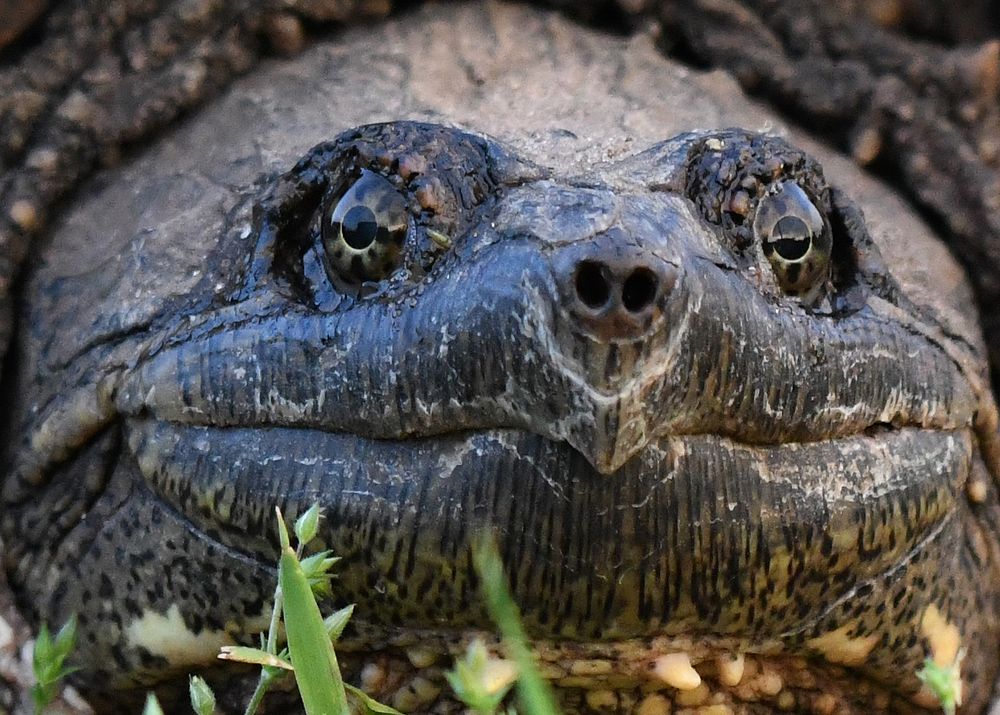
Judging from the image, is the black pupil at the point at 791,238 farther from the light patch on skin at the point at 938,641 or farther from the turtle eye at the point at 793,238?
the light patch on skin at the point at 938,641

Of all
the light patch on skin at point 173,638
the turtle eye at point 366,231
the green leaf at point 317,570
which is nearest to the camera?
the green leaf at point 317,570

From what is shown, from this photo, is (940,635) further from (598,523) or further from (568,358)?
(568,358)

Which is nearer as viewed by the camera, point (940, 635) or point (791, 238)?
point (791, 238)

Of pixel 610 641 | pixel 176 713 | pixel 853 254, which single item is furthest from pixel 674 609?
pixel 176 713

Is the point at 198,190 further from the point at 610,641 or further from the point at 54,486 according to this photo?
the point at 610,641

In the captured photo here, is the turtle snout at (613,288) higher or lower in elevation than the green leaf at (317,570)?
higher

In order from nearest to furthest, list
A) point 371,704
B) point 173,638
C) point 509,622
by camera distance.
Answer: point 509,622 < point 371,704 < point 173,638

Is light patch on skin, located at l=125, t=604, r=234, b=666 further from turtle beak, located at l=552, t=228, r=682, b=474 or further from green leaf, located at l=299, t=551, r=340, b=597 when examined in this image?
turtle beak, located at l=552, t=228, r=682, b=474

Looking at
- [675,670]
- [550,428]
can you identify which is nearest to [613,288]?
[550,428]

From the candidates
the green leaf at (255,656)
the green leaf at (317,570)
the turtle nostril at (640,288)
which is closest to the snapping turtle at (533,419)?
the turtle nostril at (640,288)
